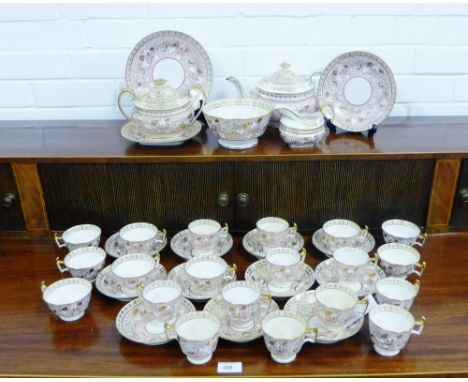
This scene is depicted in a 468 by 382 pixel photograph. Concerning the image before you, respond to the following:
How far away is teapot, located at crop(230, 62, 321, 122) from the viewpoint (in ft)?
3.73

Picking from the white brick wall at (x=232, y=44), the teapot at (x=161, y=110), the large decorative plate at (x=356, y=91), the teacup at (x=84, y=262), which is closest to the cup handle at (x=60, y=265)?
the teacup at (x=84, y=262)

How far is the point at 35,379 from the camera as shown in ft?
2.61

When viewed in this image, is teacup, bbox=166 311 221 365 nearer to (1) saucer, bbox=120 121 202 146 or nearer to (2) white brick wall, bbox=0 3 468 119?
(1) saucer, bbox=120 121 202 146

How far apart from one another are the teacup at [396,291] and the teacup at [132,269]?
16.6 inches

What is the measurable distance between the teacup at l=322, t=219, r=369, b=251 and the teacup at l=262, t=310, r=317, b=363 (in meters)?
0.23

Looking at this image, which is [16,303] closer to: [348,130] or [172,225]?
[172,225]

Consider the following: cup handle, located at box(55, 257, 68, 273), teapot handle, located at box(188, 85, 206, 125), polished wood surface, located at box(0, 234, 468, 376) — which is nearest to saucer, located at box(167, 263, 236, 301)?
polished wood surface, located at box(0, 234, 468, 376)

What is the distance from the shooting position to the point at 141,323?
2.89 feet

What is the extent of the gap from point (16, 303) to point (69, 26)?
0.64m

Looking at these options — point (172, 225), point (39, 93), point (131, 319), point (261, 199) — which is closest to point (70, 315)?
point (131, 319)

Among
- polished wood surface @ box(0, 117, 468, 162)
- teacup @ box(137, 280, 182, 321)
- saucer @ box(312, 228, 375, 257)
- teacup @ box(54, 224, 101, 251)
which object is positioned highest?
polished wood surface @ box(0, 117, 468, 162)

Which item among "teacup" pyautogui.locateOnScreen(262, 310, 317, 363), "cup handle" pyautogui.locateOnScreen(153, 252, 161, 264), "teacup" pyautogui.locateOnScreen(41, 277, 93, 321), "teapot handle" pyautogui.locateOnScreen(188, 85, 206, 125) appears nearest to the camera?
"teacup" pyautogui.locateOnScreen(262, 310, 317, 363)

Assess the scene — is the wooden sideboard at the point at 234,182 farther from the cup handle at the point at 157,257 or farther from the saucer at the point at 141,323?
the saucer at the point at 141,323

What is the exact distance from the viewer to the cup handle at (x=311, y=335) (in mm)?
811
